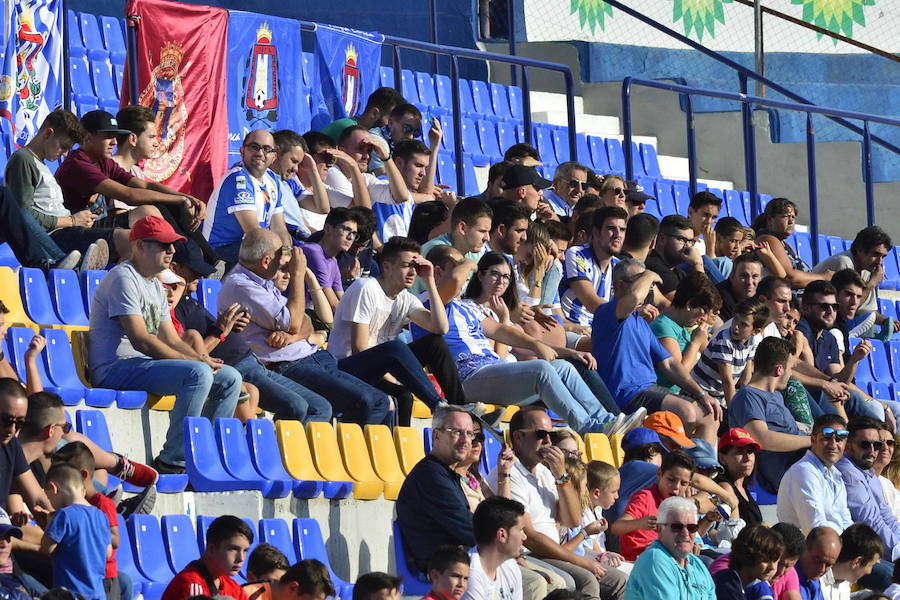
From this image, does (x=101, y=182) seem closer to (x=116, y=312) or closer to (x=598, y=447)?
(x=116, y=312)

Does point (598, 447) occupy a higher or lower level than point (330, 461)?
lower

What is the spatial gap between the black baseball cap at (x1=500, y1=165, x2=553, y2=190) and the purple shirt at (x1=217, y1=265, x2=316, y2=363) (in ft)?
8.44

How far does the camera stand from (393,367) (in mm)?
8391

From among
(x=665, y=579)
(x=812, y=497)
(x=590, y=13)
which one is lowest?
(x=812, y=497)

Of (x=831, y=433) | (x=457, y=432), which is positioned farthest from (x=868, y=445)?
(x=457, y=432)

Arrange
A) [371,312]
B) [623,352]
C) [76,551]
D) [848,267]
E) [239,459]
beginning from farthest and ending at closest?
[848,267] < [623,352] < [371,312] < [239,459] < [76,551]

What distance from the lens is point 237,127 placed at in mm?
10562

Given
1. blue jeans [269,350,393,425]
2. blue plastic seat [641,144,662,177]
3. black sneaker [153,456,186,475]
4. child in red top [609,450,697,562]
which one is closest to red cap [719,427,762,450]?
child in red top [609,450,697,562]

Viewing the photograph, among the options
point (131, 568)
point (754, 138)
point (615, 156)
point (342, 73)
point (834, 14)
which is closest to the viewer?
point (131, 568)

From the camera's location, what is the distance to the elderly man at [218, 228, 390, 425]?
8211 millimetres

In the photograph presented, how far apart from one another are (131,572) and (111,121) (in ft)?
10.6

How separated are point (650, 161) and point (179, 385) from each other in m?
7.68

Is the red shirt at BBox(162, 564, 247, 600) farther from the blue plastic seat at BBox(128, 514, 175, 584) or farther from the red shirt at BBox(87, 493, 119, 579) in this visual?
the blue plastic seat at BBox(128, 514, 175, 584)

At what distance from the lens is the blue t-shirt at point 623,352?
9.65 m
